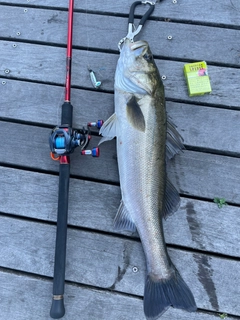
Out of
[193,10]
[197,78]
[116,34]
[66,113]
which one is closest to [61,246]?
[66,113]

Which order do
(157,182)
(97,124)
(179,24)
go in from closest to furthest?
(157,182)
(97,124)
(179,24)

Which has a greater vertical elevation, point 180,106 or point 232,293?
point 180,106

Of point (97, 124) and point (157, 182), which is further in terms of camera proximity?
point (97, 124)

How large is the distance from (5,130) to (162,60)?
145cm

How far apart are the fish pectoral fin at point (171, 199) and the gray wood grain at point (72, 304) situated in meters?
0.68

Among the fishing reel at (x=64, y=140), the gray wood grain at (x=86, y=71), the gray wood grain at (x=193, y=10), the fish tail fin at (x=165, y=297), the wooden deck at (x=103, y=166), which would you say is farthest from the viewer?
the gray wood grain at (x=193, y=10)

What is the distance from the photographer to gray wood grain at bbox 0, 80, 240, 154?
7.39 ft

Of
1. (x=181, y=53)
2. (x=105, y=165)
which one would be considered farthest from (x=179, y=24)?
(x=105, y=165)

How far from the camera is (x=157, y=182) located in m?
1.96

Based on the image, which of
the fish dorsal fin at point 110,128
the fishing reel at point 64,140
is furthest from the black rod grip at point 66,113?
the fish dorsal fin at point 110,128

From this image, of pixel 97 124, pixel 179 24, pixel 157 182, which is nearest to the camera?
pixel 157 182

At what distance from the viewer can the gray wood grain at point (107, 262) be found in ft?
6.59

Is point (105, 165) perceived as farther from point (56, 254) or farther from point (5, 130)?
point (5, 130)

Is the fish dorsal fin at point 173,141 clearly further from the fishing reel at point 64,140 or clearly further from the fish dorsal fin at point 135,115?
the fishing reel at point 64,140
